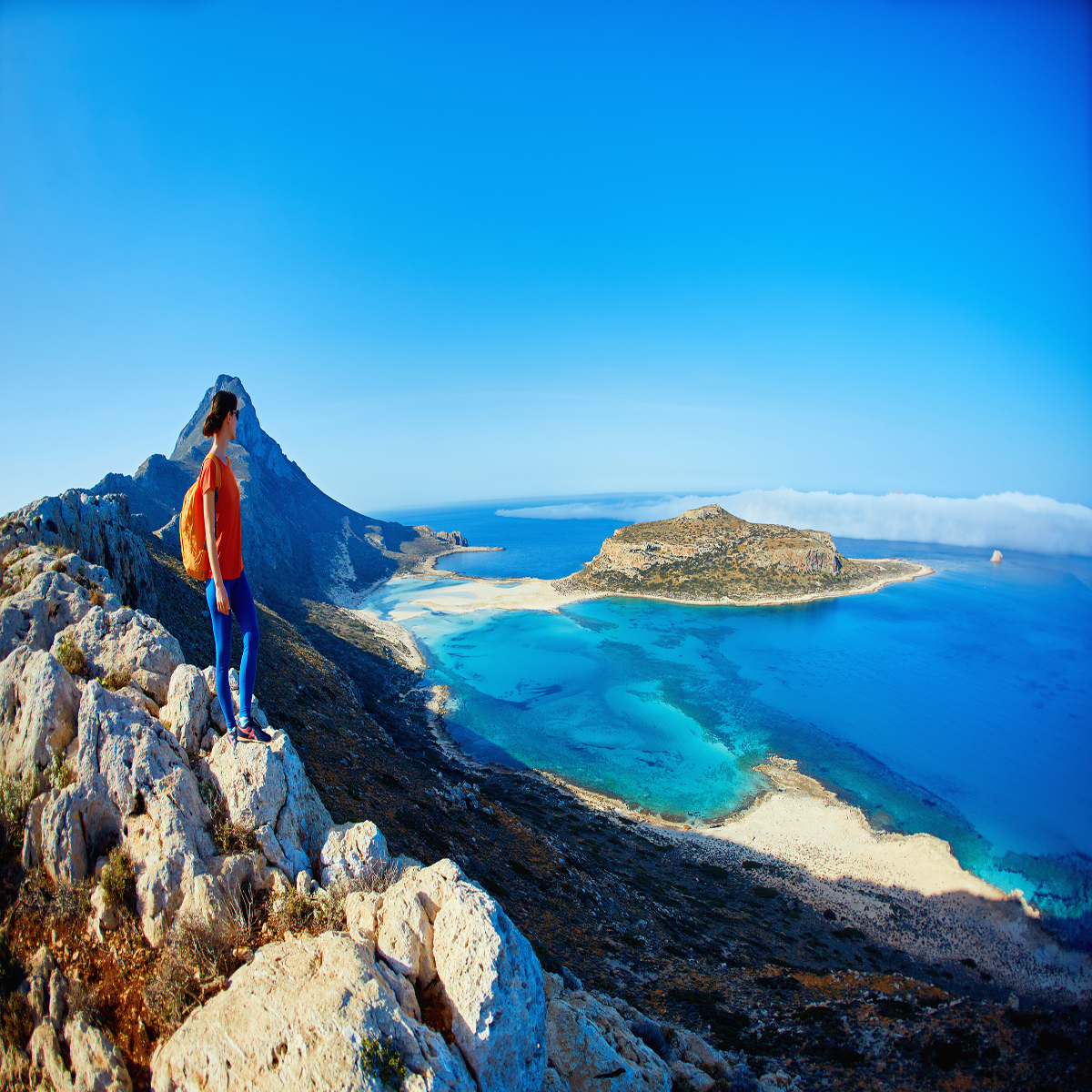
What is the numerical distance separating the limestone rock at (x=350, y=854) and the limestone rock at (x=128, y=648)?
158 inches

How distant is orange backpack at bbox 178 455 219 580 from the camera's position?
18.4 ft

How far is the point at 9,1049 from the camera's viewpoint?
499cm

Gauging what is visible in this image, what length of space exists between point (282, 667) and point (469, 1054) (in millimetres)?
31817

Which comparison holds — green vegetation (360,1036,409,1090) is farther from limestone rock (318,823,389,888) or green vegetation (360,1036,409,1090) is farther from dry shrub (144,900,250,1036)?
limestone rock (318,823,389,888)

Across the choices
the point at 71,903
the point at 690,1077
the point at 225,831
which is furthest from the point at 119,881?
the point at 690,1077

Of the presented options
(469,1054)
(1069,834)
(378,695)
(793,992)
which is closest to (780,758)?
(1069,834)

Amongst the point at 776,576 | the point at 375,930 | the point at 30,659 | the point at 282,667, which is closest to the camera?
the point at 375,930

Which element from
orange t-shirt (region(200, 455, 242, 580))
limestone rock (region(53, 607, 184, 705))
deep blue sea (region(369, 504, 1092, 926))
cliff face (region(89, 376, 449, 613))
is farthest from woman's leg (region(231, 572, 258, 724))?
cliff face (region(89, 376, 449, 613))

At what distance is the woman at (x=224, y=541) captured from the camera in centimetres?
561

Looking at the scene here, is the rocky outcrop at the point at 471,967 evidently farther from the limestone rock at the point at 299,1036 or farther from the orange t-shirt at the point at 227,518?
the orange t-shirt at the point at 227,518

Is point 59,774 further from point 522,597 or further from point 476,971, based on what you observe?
point 522,597

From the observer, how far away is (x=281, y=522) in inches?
4712

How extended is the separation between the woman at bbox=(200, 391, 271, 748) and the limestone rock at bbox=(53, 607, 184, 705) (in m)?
2.99

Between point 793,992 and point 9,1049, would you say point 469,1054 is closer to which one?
point 9,1049
